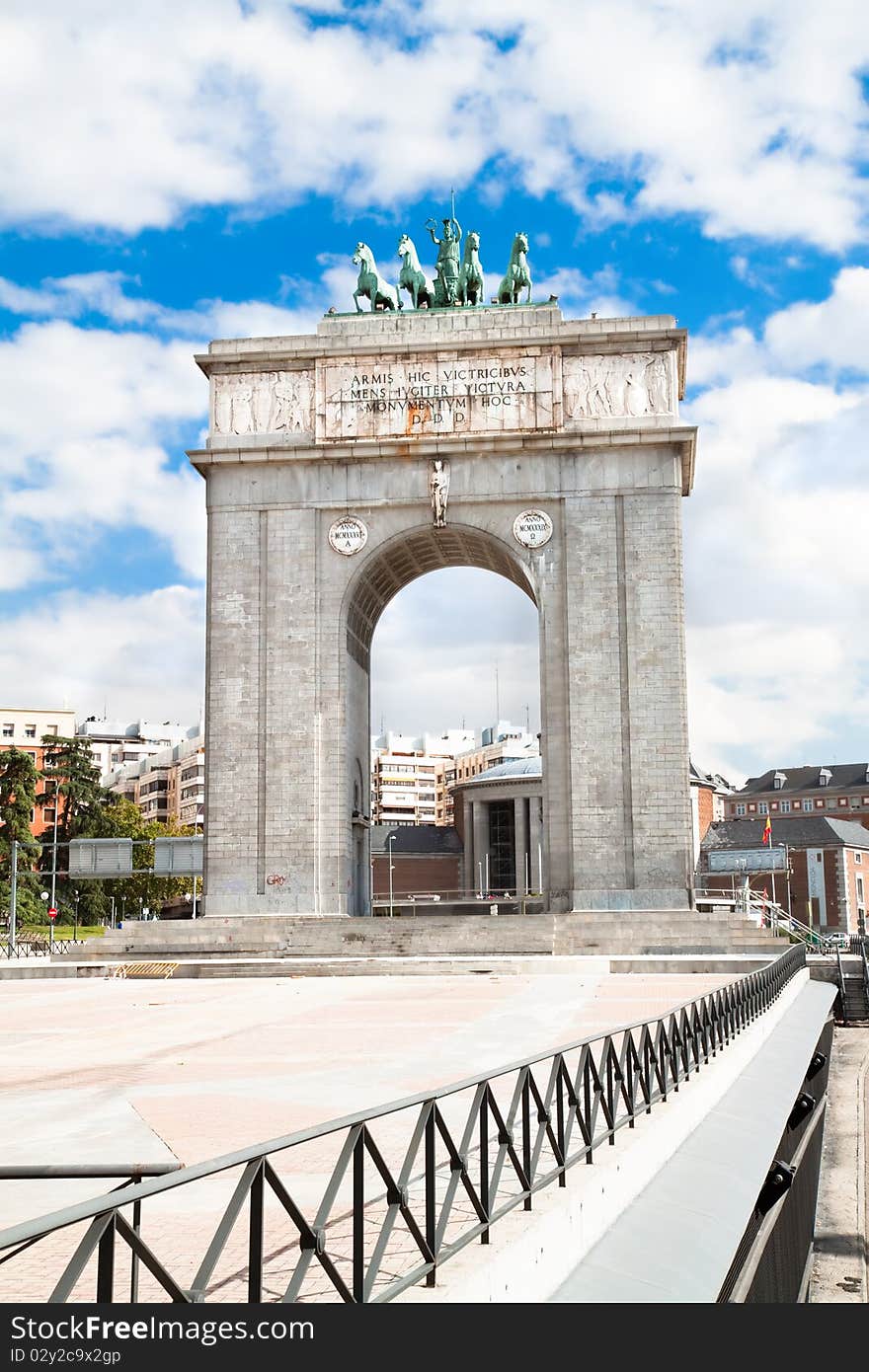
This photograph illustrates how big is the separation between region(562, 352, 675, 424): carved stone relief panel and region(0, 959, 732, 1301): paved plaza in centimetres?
2025

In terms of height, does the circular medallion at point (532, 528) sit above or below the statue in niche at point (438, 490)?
below

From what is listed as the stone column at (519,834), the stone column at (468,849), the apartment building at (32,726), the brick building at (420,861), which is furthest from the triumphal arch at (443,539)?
the apartment building at (32,726)

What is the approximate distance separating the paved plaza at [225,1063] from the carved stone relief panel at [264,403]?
2115 cm

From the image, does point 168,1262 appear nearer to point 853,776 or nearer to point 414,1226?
point 414,1226

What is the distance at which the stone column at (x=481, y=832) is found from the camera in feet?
303

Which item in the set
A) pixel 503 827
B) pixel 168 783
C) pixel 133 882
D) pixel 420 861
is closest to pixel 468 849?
pixel 503 827

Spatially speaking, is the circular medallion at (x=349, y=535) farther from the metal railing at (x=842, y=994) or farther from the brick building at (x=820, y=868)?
the brick building at (x=820, y=868)

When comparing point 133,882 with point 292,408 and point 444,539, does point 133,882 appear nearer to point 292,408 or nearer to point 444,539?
point 444,539

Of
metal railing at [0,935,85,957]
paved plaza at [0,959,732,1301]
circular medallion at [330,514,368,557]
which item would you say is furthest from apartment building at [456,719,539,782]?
paved plaza at [0,959,732,1301]

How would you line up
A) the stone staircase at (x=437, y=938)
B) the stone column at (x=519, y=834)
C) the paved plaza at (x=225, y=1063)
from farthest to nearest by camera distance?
the stone column at (x=519, y=834), the stone staircase at (x=437, y=938), the paved plaza at (x=225, y=1063)

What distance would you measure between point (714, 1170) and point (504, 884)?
83253 mm

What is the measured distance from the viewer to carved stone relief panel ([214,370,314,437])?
141 ft

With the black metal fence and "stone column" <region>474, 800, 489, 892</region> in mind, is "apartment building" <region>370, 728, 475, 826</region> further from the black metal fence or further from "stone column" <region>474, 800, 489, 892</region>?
the black metal fence

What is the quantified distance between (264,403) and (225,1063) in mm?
32236
